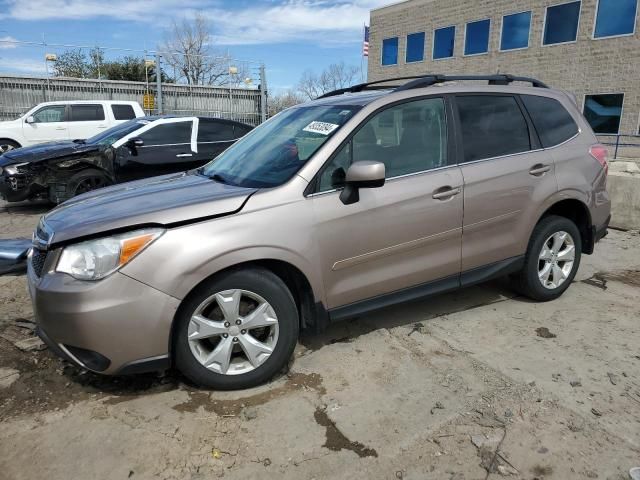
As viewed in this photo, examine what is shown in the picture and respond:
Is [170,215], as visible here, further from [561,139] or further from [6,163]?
Answer: [6,163]

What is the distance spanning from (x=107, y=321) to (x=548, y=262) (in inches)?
135

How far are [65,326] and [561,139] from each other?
154 inches

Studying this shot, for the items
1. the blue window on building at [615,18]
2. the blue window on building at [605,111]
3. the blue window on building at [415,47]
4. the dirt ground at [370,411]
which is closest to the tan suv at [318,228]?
the dirt ground at [370,411]

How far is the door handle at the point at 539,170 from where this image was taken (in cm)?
390

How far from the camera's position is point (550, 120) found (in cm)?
417

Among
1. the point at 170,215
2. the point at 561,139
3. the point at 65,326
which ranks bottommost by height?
the point at 65,326

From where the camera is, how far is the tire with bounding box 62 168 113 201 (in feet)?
25.7

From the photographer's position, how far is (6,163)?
304 inches

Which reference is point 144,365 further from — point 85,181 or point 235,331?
point 85,181

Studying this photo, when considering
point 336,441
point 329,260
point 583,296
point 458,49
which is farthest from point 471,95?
point 458,49

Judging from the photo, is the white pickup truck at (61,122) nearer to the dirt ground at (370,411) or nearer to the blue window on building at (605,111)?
the dirt ground at (370,411)

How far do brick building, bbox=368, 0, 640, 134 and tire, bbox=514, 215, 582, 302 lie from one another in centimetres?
1916

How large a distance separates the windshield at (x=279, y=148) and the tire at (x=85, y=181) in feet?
15.6

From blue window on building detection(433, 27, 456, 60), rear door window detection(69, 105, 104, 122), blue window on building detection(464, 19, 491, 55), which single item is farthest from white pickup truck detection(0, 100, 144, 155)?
blue window on building detection(433, 27, 456, 60)
